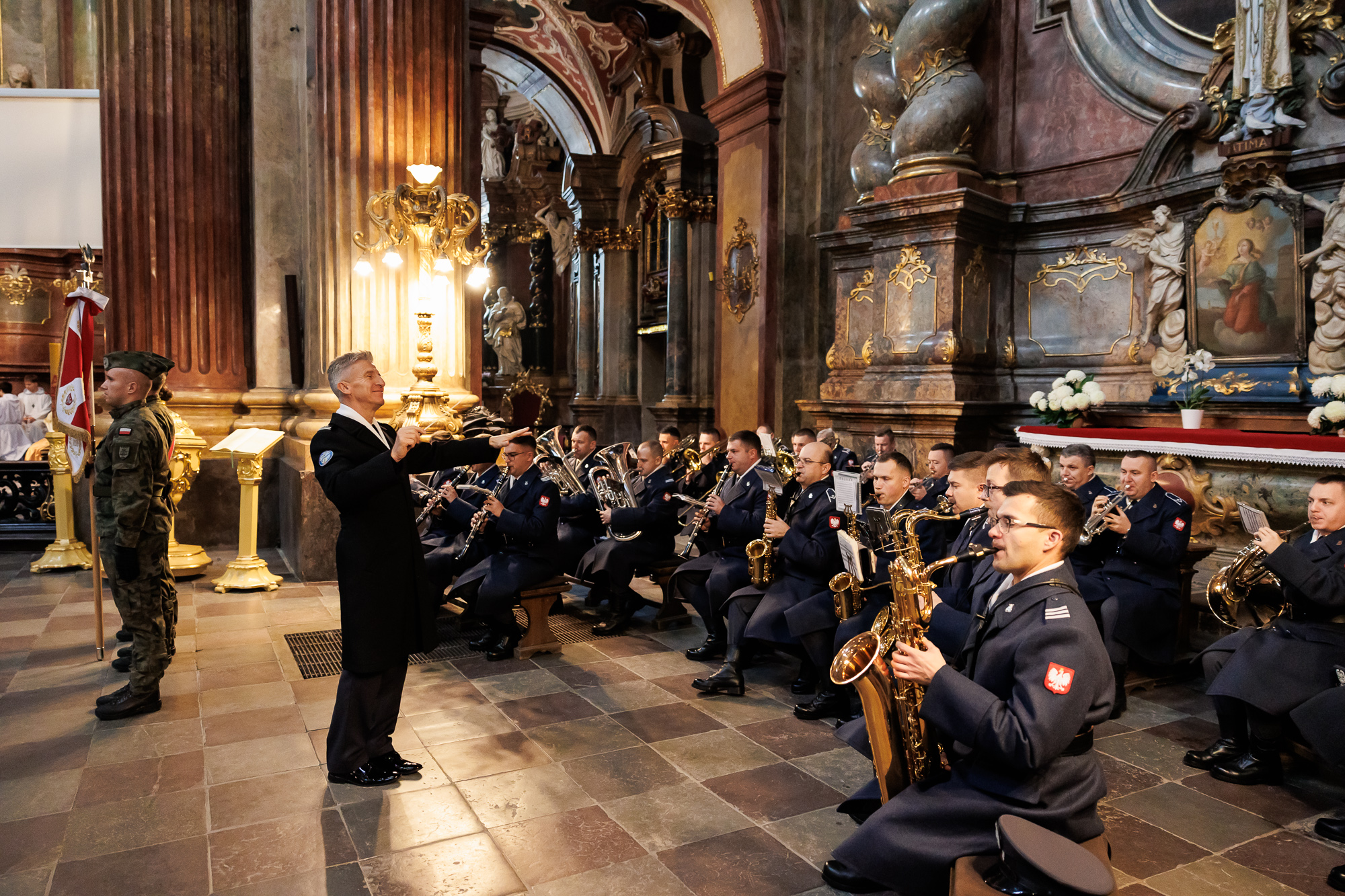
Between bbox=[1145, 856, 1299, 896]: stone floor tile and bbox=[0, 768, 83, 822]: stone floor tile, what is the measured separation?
166 inches

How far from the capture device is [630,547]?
21.6 ft

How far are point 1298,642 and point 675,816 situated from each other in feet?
9.38

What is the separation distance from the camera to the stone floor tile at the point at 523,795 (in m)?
3.59

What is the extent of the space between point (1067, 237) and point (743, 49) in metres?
5.41

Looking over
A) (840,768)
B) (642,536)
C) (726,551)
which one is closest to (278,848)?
(840,768)

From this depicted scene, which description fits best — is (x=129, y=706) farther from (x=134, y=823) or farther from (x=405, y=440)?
(x=405, y=440)

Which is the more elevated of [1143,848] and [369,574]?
[369,574]

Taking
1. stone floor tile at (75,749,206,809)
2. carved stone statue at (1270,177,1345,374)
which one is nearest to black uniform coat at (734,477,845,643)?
stone floor tile at (75,749,206,809)

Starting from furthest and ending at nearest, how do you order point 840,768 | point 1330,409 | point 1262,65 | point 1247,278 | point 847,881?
point 1247,278, point 1262,65, point 1330,409, point 840,768, point 847,881

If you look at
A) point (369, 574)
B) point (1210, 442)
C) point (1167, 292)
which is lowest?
point (369, 574)

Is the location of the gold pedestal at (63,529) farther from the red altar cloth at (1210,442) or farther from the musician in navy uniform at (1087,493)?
the red altar cloth at (1210,442)

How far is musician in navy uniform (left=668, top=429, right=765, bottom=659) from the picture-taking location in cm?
569

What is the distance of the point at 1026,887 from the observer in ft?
7.41

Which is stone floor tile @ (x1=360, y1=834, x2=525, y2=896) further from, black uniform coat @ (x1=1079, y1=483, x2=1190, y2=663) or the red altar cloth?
the red altar cloth
